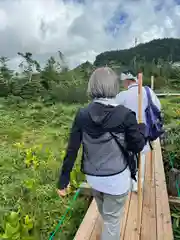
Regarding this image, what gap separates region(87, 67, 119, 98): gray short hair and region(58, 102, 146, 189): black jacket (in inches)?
2.3

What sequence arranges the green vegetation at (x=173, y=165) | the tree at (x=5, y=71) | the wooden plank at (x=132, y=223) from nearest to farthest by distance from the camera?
the wooden plank at (x=132, y=223) → the green vegetation at (x=173, y=165) → the tree at (x=5, y=71)

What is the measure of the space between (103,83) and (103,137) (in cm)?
28

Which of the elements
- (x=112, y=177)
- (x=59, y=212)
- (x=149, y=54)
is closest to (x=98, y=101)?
(x=112, y=177)

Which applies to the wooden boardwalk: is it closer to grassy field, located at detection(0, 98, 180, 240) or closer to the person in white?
the person in white

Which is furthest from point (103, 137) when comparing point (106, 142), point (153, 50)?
point (153, 50)

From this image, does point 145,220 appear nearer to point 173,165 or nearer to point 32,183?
point 32,183

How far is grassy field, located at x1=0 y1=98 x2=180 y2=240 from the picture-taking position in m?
2.77

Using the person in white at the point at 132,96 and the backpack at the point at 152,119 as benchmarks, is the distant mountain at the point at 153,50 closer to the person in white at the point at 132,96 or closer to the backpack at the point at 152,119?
the person in white at the point at 132,96

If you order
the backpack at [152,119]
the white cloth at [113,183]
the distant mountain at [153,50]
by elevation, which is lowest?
the white cloth at [113,183]

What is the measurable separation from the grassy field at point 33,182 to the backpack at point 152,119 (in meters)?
1.26

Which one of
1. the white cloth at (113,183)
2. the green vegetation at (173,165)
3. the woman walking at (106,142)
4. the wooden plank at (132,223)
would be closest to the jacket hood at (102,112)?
the woman walking at (106,142)

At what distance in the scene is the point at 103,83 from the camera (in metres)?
1.48

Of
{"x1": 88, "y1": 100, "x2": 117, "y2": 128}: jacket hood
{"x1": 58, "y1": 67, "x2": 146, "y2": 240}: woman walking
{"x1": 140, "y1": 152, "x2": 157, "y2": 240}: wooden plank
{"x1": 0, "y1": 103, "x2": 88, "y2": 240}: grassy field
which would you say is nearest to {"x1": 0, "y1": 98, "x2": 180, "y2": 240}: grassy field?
{"x1": 0, "y1": 103, "x2": 88, "y2": 240}: grassy field

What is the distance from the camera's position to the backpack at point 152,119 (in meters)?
2.34
